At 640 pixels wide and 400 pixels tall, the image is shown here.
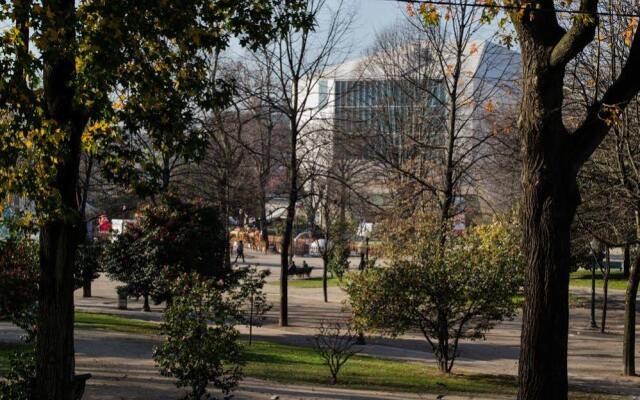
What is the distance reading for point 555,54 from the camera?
8953 mm

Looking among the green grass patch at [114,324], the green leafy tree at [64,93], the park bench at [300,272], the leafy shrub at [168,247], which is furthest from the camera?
the park bench at [300,272]

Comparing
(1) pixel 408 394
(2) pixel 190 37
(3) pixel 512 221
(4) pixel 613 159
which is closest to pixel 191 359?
(2) pixel 190 37

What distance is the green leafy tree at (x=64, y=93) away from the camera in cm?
784

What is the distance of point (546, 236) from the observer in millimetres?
9031

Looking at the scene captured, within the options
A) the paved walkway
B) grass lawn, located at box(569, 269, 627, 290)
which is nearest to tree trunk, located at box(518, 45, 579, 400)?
the paved walkway

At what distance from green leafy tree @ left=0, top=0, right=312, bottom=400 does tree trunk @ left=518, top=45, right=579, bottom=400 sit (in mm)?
3495

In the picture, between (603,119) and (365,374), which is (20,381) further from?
A: (365,374)

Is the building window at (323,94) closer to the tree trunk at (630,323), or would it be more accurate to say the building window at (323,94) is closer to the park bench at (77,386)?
the tree trunk at (630,323)

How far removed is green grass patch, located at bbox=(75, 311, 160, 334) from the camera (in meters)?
19.2

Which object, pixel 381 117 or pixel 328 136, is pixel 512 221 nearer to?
pixel 328 136

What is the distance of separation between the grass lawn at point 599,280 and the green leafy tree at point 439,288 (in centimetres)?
2350

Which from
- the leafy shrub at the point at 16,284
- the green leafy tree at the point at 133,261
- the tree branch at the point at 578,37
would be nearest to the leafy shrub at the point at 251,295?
the green leafy tree at the point at 133,261

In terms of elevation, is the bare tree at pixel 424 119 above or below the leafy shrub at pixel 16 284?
above

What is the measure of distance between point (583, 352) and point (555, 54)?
1463 cm
